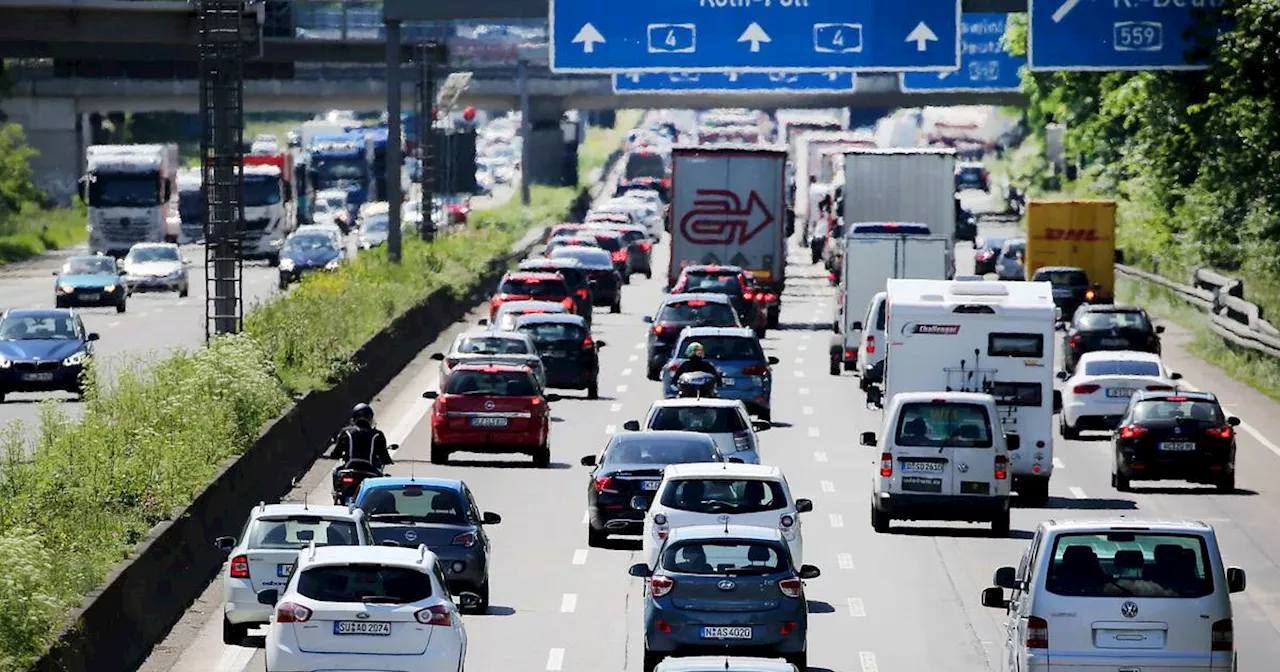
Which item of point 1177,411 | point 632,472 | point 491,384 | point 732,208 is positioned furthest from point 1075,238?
point 632,472

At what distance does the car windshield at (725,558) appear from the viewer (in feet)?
71.3

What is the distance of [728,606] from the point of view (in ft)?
70.7

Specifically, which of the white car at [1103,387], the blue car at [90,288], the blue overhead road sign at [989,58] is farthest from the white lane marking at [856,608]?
the blue overhead road sign at [989,58]

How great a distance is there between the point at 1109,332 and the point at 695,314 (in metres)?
7.55

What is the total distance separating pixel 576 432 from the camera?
42469 millimetres

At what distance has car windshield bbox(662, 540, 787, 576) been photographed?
21.7 m

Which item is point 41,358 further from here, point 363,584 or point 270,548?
point 363,584

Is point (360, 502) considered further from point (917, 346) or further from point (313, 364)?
point (313, 364)

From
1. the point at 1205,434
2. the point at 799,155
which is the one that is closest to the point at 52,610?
the point at 1205,434

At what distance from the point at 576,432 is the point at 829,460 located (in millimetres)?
4913

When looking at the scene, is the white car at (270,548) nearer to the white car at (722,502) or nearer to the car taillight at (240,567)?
the car taillight at (240,567)

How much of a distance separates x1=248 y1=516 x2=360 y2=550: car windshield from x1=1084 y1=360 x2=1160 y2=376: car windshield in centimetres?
2165

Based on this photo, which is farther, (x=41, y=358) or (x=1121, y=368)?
(x=41, y=358)

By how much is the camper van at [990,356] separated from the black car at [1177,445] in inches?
72.5
